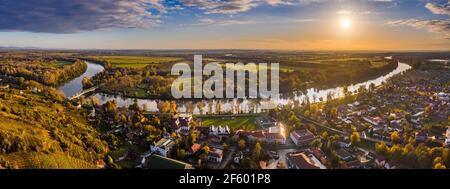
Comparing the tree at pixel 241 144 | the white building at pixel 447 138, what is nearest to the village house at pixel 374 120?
the white building at pixel 447 138

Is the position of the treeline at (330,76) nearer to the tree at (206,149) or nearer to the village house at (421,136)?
the village house at (421,136)

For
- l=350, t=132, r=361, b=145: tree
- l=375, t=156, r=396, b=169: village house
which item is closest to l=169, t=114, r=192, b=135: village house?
l=350, t=132, r=361, b=145: tree

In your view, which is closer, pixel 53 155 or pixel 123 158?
pixel 53 155

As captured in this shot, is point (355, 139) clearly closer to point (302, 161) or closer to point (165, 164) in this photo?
point (302, 161)

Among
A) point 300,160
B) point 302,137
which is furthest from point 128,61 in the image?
point 300,160
